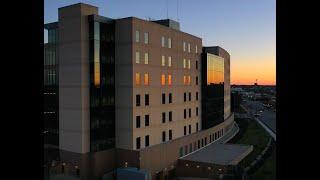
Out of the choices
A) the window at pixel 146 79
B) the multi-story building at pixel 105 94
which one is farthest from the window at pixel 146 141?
the window at pixel 146 79

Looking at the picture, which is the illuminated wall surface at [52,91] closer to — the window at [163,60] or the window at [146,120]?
the window at [146,120]

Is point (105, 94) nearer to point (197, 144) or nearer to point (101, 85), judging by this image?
point (101, 85)

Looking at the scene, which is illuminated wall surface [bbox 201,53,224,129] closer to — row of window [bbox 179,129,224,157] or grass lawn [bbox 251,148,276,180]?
row of window [bbox 179,129,224,157]

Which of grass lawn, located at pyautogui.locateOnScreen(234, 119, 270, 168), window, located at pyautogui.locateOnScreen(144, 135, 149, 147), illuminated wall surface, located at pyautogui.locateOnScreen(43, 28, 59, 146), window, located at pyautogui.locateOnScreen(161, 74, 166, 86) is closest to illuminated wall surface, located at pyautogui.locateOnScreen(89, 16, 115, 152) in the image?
window, located at pyautogui.locateOnScreen(144, 135, 149, 147)

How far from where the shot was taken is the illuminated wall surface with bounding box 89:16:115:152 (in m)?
40.6

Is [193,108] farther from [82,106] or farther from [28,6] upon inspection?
[28,6]

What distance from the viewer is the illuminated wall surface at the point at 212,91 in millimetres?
61844

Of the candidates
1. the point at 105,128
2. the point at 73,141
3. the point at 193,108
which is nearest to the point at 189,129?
the point at 193,108

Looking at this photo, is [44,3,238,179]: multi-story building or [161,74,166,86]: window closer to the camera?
[44,3,238,179]: multi-story building

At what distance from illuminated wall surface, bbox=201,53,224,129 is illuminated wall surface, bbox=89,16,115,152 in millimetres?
22753

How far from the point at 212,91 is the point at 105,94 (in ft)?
92.2

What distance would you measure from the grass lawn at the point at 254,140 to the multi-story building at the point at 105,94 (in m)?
12.5

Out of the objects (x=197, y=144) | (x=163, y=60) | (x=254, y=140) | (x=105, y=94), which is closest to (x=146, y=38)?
(x=163, y=60)

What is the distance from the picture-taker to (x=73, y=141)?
4034 cm
